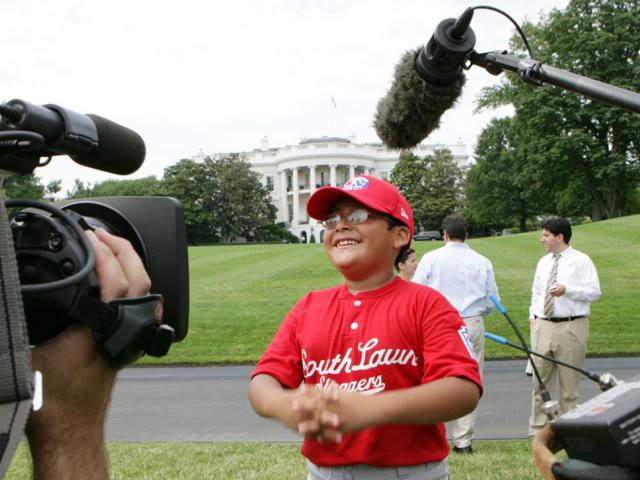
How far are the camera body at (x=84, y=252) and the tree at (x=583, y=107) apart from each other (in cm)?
3947

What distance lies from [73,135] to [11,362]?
1.69 feet

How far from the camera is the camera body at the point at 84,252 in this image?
1238 mm

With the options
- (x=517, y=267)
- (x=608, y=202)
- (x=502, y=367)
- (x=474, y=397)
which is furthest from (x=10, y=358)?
(x=608, y=202)

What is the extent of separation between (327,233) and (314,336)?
0.38 m

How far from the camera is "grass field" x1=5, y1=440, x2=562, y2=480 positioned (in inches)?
212

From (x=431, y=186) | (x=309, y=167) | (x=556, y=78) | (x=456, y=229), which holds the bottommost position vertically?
(x=456, y=229)

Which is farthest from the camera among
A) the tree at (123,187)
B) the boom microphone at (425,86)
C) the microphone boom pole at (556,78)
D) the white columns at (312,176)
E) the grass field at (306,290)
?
the white columns at (312,176)

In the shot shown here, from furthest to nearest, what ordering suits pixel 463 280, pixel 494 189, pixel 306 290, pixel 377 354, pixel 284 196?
pixel 284 196 → pixel 494 189 → pixel 306 290 → pixel 463 280 → pixel 377 354

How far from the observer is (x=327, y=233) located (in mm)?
2510

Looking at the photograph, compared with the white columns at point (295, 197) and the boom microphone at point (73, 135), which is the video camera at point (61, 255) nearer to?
the boom microphone at point (73, 135)

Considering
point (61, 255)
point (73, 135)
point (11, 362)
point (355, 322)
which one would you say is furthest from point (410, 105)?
point (11, 362)

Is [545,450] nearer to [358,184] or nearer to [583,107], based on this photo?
[358,184]

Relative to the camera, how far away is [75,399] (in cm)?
127

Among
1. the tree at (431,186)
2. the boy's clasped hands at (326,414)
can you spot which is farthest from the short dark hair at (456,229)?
the tree at (431,186)
